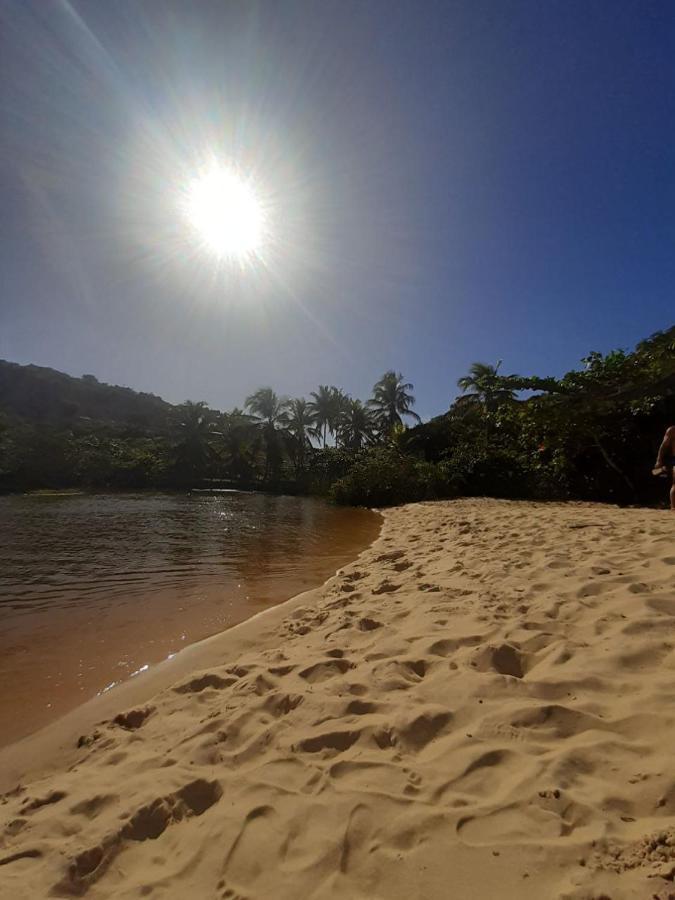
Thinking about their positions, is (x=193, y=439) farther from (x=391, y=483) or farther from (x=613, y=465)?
(x=613, y=465)

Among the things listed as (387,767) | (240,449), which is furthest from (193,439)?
(387,767)

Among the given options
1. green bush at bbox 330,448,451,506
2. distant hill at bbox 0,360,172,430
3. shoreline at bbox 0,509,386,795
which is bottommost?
shoreline at bbox 0,509,386,795

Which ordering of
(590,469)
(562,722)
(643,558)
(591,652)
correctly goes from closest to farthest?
1. (562,722)
2. (591,652)
3. (643,558)
4. (590,469)

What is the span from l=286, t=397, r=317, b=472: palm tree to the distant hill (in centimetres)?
2387

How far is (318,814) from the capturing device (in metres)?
1.45

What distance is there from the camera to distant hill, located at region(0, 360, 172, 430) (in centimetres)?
5881

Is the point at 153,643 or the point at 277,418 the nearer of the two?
the point at 153,643

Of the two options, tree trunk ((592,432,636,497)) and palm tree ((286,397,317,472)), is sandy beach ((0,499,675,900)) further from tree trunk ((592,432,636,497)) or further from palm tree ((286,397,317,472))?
palm tree ((286,397,317,472))

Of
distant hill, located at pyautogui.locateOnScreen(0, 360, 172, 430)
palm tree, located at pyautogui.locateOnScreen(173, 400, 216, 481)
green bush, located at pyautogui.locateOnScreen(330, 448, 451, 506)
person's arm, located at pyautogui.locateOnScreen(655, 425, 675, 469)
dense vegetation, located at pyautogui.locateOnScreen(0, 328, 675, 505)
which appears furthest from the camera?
distant hill, located at pyautogui.locateOnScreen(0, 360, 172, 430)

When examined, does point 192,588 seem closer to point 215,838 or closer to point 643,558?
point 215,838

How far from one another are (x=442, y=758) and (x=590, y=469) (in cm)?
1247

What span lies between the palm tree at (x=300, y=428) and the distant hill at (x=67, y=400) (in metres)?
23.9

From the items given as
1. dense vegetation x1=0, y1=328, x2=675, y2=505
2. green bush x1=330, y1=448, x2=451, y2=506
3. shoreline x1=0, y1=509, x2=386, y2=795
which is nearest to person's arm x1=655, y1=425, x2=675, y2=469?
dense vegetation x1=0, y1=328, x2=675, y2=505

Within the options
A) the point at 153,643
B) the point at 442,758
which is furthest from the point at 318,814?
the point at 153,643
